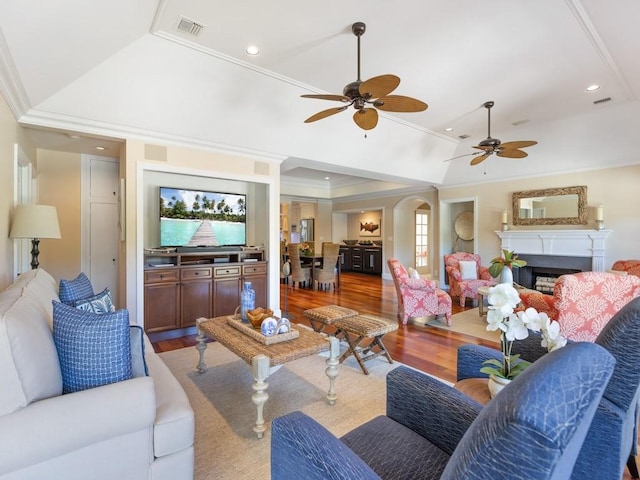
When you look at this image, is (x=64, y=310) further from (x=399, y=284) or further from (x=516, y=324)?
(x=399, y=284)

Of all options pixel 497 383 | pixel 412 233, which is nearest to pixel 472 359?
pixel 497 383

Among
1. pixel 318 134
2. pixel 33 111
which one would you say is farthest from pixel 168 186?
pixel 318 134

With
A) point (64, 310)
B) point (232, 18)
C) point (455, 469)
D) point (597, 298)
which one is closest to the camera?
point (455, 469)

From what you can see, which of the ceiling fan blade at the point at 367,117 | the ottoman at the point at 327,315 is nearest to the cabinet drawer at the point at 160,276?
the ottoman at the point at 327,315

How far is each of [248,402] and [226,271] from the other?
2.25 metres

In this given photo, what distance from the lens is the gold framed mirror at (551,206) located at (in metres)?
5.67

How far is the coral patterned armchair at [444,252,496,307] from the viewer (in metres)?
5.86

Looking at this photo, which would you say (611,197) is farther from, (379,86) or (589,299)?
(379,86)

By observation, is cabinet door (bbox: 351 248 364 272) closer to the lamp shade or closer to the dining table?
the dining table

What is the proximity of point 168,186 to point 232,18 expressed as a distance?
8.86 feet

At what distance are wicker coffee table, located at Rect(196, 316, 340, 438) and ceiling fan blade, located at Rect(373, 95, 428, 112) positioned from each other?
81.9 inches

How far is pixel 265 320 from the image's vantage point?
2510 mm

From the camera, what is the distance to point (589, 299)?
2.91 meters

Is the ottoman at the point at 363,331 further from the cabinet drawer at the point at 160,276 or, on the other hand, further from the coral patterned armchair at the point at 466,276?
the coral patterned armchair at the point at 466,276
